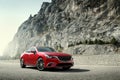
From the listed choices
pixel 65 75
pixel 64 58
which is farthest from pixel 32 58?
pixel 65 75

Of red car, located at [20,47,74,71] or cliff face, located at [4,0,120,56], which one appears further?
cliff face, located at [4,0,120,56]

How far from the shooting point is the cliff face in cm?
6269

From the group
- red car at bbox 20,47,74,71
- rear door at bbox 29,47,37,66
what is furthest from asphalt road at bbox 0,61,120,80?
rear door at bbox 29,47,37,66

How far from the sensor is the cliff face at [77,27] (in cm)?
6269

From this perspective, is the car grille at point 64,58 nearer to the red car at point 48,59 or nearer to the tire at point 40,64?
the red car at point 48,59

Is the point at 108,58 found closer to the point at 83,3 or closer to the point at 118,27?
the point at 118,27

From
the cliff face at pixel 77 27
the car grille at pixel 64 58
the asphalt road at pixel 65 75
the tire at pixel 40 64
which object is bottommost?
the asphalt road at pixel 65 75

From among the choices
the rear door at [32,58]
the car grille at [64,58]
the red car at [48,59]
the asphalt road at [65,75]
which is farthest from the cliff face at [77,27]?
the asphalt road at [65,75]

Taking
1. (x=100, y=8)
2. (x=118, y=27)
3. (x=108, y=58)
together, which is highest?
(x=100, y=8)

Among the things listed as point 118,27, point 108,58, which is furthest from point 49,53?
point 118,27

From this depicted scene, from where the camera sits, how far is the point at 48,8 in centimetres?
10538

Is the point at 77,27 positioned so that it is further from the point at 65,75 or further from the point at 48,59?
the point at 65,75

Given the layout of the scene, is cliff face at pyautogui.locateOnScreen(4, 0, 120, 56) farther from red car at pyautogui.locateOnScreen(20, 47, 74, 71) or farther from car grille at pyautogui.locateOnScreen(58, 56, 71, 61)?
car grille at pyautogui.locateOnScreen(58, 56, 71, 61)

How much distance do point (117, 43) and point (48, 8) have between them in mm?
48075
